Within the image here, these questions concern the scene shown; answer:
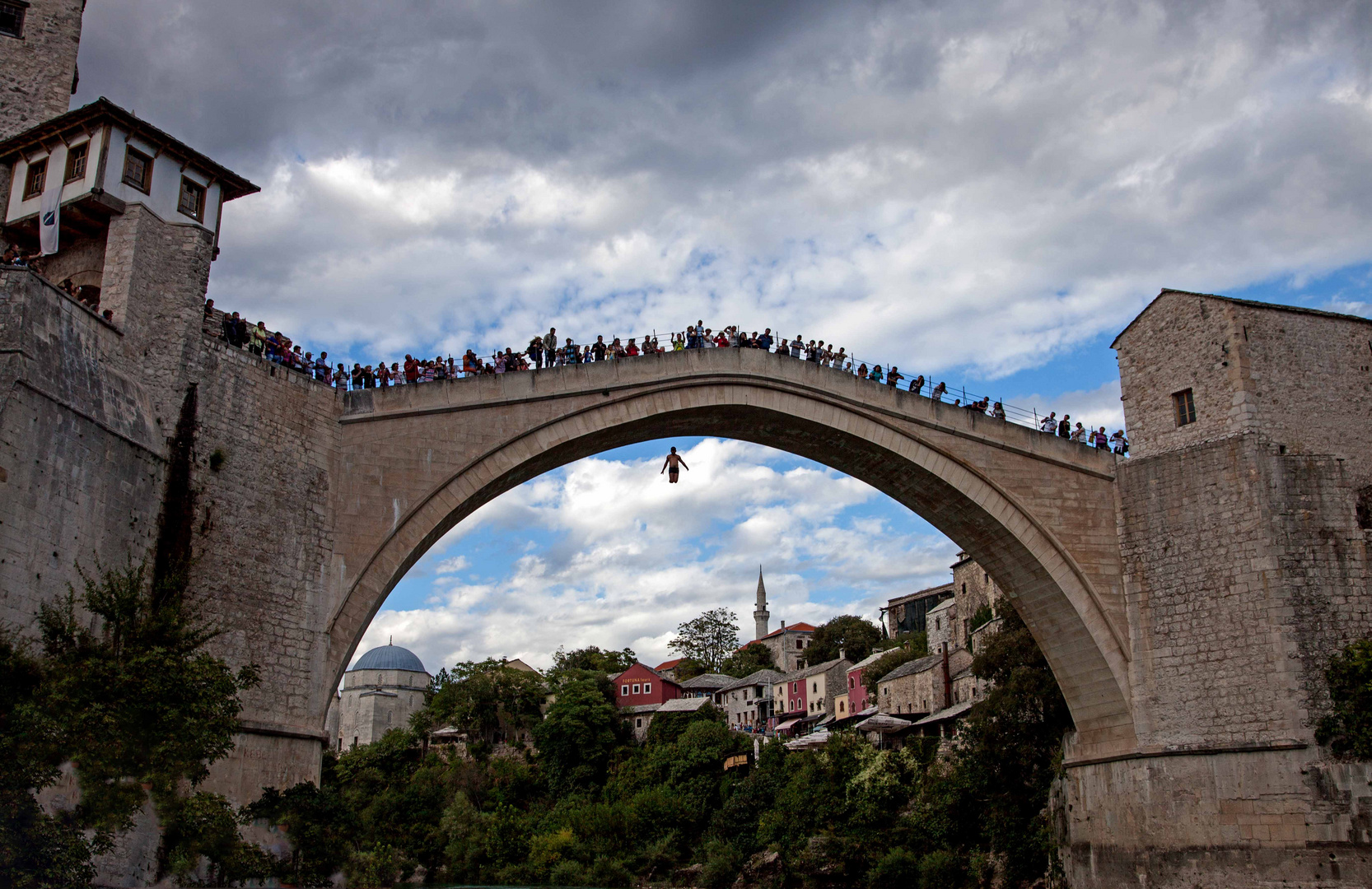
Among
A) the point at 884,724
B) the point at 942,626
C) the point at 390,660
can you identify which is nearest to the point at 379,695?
the point at 390,660

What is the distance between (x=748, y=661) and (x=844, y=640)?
11.3 metres

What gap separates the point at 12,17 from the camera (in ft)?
63.4

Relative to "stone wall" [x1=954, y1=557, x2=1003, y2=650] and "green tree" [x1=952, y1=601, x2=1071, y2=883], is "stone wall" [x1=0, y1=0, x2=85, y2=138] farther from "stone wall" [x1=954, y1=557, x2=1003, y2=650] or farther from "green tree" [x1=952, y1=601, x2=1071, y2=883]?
"stone wall" [x1=954, y1=557, x2=1003, y2=650]

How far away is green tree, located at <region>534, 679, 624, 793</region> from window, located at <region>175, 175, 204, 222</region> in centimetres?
3333

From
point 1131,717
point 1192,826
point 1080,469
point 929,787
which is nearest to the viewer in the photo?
point 1192,826

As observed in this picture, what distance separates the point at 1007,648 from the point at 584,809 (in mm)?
21185

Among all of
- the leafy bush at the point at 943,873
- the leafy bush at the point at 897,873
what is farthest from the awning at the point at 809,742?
the leafy bush at the point at 943,873

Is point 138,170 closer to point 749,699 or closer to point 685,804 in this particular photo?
point 685,804

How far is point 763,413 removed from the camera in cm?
2122

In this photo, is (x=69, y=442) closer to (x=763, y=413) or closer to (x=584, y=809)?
(x=763, y=413)

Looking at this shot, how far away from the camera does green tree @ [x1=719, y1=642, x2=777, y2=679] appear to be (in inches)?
2790

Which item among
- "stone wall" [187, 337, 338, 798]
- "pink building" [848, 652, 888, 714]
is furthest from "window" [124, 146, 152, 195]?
"pink building" [848, 652, 888, 714]

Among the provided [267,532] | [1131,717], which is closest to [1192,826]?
[1131,717]

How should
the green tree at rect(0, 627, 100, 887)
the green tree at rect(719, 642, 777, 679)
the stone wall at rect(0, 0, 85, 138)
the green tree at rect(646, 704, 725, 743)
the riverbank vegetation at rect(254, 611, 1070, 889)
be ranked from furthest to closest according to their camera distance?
the green tree at rect(719, 642, 777, 679), the green tree at rect(646, 704, 725, 743), the riverbank vegetation at rect(254, 611, 1070, 889), the stone wall at rect(0, 0, 85, 138), the green tree at rect(0, 627, 100, 887)
